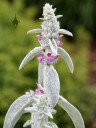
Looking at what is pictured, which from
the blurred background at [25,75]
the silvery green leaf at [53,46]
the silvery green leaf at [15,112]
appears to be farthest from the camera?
the blurred background at [25,75]

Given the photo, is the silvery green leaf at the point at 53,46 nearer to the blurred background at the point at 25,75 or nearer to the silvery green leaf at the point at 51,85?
the silvery green leaf at the point at 51,85

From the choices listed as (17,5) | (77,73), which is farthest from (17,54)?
(17,5)

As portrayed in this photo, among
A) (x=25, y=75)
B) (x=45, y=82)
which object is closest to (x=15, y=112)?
(x=45, y=82)

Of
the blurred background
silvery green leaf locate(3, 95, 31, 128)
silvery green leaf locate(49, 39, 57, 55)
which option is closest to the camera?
silvery green leaf locate(49, 39, 57, 55)

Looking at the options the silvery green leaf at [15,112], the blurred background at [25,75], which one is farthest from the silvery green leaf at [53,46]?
the blurred background at [25,75]

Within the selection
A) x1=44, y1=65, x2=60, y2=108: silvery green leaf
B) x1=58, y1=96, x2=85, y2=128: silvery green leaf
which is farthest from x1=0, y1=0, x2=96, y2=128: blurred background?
x1=44, y1=65, x2=60, y2=108: silvery green leaf

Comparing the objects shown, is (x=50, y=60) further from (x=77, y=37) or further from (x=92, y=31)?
(x=92, y=31)

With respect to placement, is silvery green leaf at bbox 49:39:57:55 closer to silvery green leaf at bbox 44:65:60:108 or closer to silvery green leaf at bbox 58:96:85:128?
silvery green leaf at bbox 44:65:60:108
